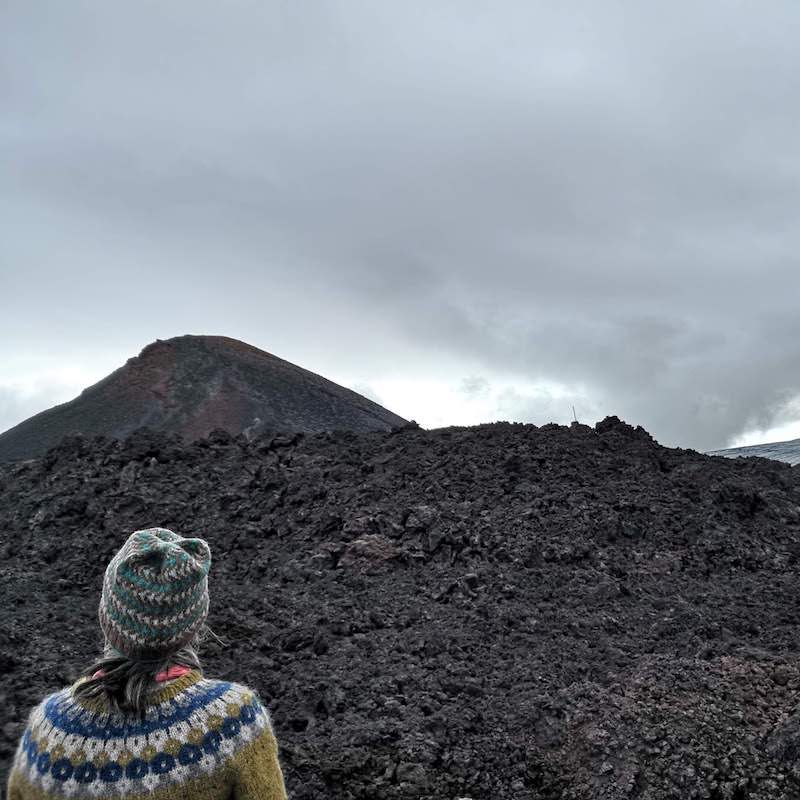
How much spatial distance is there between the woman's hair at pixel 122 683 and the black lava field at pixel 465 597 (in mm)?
3847

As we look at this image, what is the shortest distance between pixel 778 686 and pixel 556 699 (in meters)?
1.58

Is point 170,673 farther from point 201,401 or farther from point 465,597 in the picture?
point 201,401

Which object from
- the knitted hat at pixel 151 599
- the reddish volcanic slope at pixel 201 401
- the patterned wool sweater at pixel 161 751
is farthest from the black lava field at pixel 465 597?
the reddish volcanic slope at pixel 201 401

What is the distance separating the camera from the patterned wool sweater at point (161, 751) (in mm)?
1908

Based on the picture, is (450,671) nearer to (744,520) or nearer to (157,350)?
(744,520)

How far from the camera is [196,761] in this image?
75.4 inches

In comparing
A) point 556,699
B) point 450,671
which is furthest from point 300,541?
point 556,699

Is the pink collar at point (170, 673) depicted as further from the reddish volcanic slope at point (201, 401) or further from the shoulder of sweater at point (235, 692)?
the reddish volcanic slope at point (201, 401)

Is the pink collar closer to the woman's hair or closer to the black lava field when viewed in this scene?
the woman's hair

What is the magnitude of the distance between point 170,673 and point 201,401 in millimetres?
16909

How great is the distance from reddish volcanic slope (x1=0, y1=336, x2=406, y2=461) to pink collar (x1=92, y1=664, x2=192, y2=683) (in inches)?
601

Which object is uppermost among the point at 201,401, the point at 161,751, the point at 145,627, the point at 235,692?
the point at 201,401

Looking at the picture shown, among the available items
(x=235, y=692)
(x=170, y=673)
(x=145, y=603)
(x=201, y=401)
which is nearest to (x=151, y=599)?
(x=145, y=603)

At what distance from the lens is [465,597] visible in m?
7.98
